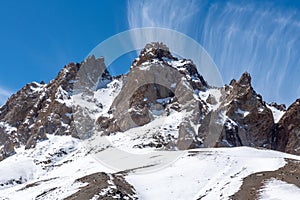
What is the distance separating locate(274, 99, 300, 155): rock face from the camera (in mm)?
115250

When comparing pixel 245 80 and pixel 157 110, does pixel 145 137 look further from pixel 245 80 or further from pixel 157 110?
pixel 245 80

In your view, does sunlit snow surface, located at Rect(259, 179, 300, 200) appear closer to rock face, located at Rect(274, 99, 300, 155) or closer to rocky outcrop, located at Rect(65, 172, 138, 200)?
rocky outcrop, located at Rect(65, 172, 138, 200)

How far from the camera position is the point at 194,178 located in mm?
42281

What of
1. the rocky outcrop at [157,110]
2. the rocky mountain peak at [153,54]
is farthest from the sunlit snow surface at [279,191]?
the rocky mountain peak at [153,54]

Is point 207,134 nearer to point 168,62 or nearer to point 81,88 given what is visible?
point 168,62

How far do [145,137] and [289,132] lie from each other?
146 feet

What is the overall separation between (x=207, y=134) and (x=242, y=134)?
1185cm

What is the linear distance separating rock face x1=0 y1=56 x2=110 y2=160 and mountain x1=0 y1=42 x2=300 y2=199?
41 centimetres

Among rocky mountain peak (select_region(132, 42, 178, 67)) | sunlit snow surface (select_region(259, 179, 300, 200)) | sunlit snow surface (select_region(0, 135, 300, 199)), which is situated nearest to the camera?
sunlit snow surface (select_region(259, 179, 300, 200))

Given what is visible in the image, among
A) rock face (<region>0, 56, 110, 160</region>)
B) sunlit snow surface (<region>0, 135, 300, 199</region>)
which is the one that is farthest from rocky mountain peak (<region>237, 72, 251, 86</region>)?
sunlit snow surface (<region>0, 135, 300, 199</region>)

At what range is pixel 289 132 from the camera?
389ft

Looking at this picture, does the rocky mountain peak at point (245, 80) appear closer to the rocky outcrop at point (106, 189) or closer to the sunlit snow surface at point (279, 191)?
the rocky outcrop at point (106, 189)

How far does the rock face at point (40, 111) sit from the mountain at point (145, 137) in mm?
412

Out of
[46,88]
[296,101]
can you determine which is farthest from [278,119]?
[46,88]
